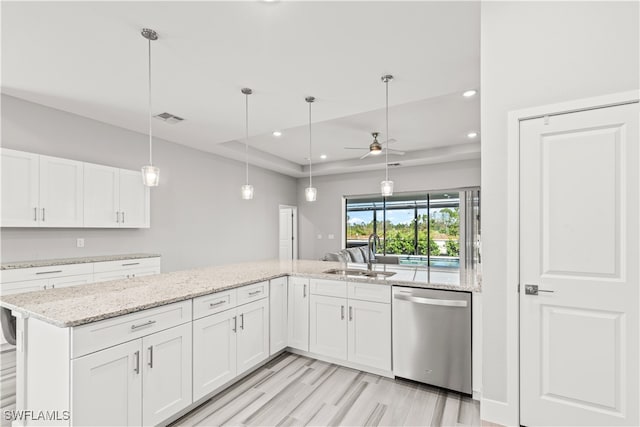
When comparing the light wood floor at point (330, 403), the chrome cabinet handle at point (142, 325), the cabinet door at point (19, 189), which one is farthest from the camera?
the cabinet door at point (19, 189)

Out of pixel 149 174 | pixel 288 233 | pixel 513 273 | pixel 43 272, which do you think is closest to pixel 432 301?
pixel 513 273

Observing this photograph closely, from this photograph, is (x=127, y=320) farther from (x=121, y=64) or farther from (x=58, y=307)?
(x=121, y=64)

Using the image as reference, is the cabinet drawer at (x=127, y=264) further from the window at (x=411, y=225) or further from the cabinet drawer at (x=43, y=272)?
the window at (x=411, y=225)

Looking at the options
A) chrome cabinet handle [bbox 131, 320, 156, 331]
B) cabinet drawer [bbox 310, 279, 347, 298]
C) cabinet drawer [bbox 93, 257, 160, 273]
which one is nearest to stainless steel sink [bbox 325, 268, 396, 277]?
cabinet drawer [bbox 310, 279, 347, 298]

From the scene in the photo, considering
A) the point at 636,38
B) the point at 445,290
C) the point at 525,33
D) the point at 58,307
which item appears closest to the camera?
the point at 636,38

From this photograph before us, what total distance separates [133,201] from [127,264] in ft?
2.77

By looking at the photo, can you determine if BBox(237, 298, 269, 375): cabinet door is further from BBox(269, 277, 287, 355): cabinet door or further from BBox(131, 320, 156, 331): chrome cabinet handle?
BBox(131, 320, 156, 331): chrome cabinet handle

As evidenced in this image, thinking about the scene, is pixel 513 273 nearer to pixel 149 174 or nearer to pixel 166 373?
pixel 166 373

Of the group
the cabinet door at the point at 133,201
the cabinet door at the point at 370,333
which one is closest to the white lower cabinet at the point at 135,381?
the cabinet door at the point at 370,333

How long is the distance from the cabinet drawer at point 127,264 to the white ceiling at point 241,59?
71.8 inches

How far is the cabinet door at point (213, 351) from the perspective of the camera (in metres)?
2.11

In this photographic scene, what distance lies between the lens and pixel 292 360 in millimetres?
3008

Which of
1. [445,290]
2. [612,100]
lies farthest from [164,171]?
[612,100]

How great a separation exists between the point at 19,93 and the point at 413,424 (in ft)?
15.6
